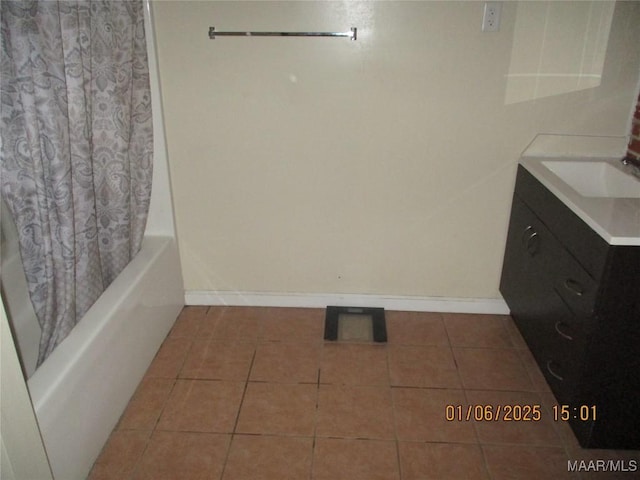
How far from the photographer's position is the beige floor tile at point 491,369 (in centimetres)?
207

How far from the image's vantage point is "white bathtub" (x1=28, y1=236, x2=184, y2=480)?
1.49 metres

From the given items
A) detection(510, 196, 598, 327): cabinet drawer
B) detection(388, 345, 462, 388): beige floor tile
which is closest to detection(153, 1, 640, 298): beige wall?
detection(510, 196, 598, 327): cabinet drawer

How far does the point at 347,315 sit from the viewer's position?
253cm

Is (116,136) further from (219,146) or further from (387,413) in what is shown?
(387,413)

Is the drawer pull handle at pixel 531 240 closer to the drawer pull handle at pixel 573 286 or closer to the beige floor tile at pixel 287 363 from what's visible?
the drawer pull handle at pixel 573 286

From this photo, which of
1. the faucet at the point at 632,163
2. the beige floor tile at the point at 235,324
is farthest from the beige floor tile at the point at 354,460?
the faucet at the point at 632,163

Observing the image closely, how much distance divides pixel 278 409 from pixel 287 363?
0.28 meters

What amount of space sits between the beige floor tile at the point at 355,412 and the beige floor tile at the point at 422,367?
0.40ft

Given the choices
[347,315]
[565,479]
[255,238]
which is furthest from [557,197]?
[255,238]

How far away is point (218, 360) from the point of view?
222 centimetres

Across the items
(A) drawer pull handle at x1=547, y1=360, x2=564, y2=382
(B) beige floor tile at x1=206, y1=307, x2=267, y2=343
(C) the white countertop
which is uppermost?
(C) the white countertop

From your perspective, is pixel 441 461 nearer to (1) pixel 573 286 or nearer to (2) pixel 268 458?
(2) pixel 268 458

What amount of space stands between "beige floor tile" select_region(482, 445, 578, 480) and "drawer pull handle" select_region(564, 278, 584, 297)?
57 centimetres
